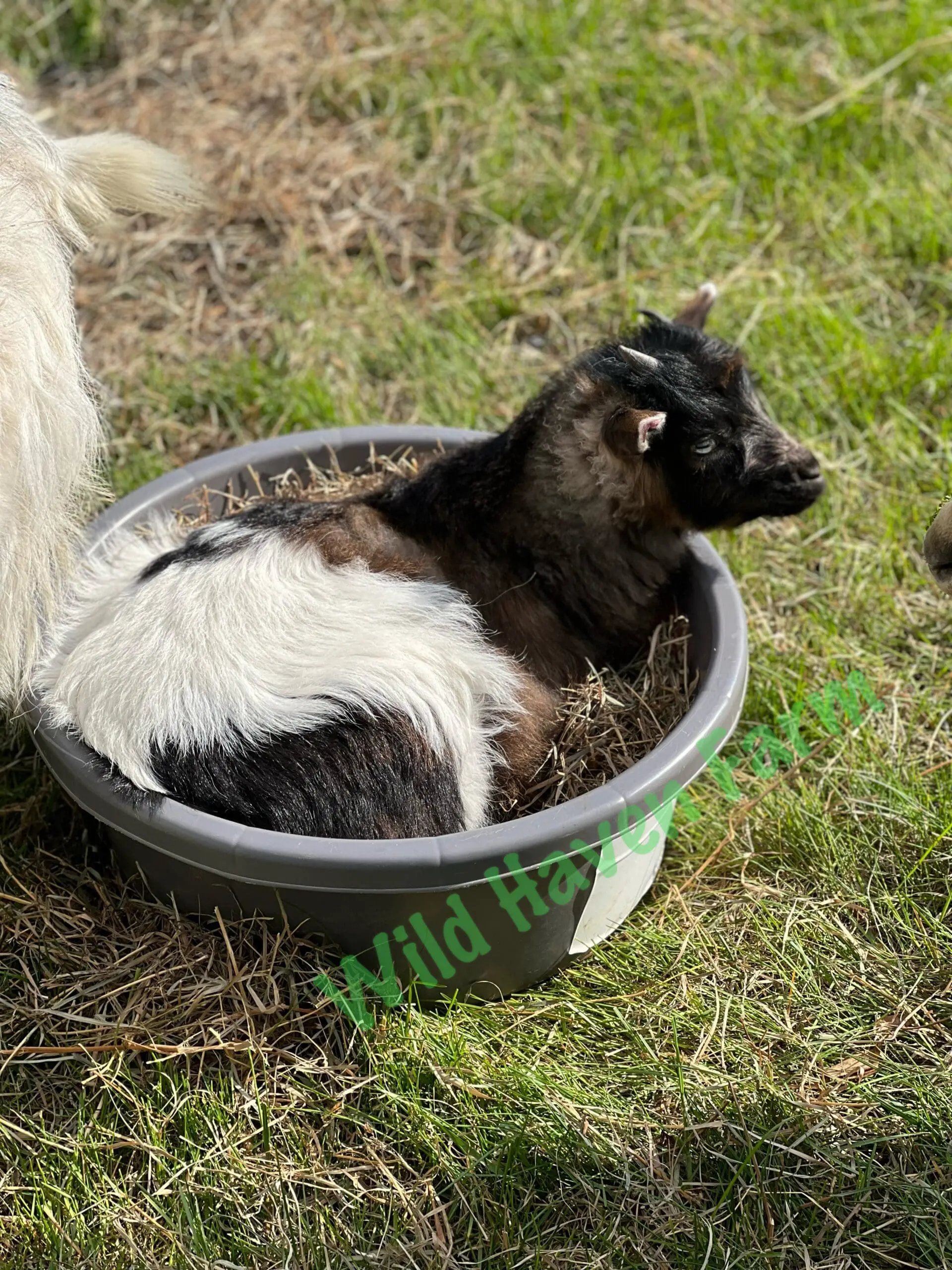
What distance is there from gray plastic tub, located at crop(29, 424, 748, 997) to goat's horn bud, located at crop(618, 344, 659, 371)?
1.80 ft

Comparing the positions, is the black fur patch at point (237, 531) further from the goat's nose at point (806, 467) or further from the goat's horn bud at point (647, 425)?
the goat's nose at point (806, 467)

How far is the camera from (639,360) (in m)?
3.01

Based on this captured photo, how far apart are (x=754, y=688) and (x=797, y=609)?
0.38 meters

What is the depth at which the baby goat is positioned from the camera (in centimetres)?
269

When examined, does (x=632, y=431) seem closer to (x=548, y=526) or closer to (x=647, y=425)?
(x=647, y=425)

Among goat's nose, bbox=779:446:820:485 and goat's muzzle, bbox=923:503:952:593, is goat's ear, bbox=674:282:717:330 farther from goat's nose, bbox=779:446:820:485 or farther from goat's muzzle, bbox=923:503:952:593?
goat's muzzle, bbox=923:503:952:593

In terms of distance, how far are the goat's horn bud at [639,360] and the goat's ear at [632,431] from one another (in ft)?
0.34

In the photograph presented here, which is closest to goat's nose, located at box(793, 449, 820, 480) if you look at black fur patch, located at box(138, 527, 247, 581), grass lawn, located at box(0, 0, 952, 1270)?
grass lawn, located at box(0, 0, 952, 1270)

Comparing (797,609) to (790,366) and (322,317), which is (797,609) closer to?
(790,366)

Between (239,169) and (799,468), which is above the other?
(239,169)

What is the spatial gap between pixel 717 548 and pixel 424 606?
4.50 feet

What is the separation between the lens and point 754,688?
3.58m

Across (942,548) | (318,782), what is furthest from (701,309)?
(318,782)

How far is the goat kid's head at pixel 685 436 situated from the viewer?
3039mm
